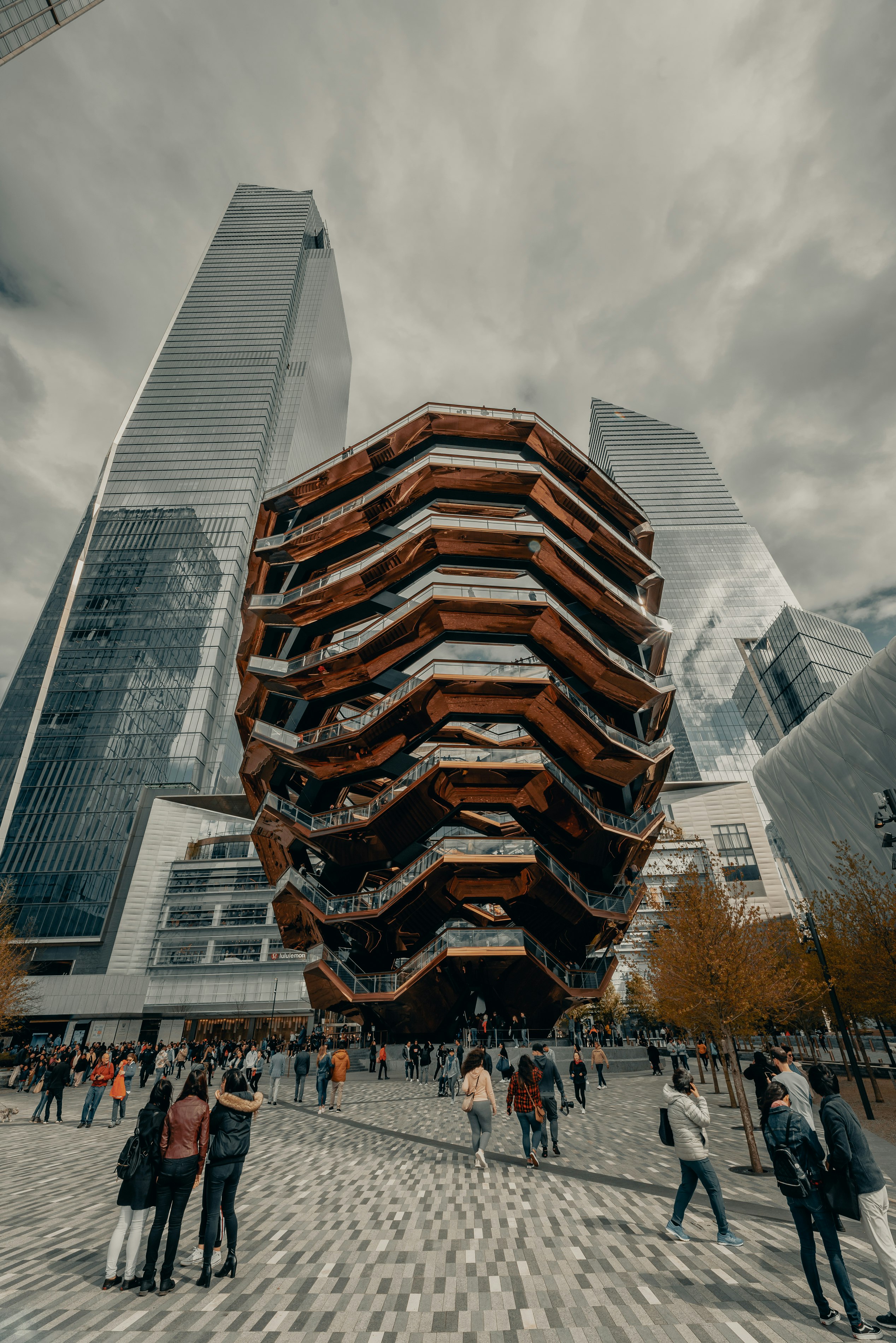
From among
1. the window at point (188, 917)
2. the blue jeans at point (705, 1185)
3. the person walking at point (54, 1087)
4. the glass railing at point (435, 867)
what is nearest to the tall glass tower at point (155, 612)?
the window at point (188, 917)

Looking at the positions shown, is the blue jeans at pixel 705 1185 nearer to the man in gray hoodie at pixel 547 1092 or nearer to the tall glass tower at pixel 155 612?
the man in gray hoodie at pixel 547 1092

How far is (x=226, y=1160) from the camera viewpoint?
564cm

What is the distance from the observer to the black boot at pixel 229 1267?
562 cm

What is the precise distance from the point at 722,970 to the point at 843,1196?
390 inches

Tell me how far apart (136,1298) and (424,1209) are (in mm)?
3548

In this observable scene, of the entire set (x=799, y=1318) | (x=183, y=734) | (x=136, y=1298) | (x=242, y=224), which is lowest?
(x=799, y=1318)

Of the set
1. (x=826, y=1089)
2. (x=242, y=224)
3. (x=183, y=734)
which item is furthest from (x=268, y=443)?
(x=826, y=1089)

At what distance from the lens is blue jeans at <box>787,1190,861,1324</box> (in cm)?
446

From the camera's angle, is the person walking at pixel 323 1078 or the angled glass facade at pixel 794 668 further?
the angled glass facade at pixel 794 668

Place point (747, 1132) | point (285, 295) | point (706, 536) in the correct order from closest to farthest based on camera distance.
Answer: point (747, 1132)
point (285, 295)
point (706, 536)

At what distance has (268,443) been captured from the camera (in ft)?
360

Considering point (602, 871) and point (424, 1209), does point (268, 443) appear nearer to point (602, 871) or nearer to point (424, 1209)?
point (602, 871)

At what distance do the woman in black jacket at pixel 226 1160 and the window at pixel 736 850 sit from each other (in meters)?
76.8

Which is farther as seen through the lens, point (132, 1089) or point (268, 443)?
point (268, 443)
